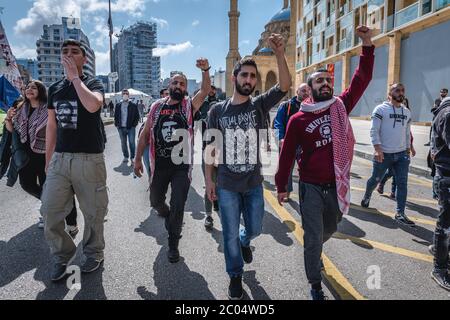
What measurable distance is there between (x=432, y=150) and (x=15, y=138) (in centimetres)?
504

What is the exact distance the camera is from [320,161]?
301 centimetres

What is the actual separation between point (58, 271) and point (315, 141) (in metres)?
2.63

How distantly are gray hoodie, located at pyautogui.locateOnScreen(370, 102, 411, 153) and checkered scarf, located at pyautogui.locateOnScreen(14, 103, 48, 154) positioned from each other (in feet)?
15.4

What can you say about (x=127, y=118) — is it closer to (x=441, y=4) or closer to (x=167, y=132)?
(x=167, y=132)

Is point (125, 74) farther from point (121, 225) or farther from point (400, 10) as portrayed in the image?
point (121, 225)

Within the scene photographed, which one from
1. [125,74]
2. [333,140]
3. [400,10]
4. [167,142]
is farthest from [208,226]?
[125,74]

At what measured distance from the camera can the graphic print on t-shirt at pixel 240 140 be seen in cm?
320

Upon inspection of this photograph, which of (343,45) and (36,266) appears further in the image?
(343,45)

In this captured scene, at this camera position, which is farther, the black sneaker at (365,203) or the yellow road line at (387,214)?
the black sneaker at (365,203)

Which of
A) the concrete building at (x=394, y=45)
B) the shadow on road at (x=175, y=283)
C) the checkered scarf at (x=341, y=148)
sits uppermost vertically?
the concrete building at (x=394, y=45)

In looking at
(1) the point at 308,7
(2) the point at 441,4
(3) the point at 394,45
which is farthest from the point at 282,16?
(2) the point at 441,4

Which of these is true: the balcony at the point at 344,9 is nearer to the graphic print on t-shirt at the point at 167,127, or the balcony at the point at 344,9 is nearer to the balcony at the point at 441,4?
the balcony at the point at 441,4

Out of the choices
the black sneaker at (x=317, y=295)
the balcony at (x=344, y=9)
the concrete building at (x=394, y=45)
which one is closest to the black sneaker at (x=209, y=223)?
the black sneaker at (x=317, y=295)

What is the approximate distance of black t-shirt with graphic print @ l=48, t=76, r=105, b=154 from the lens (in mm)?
3396
